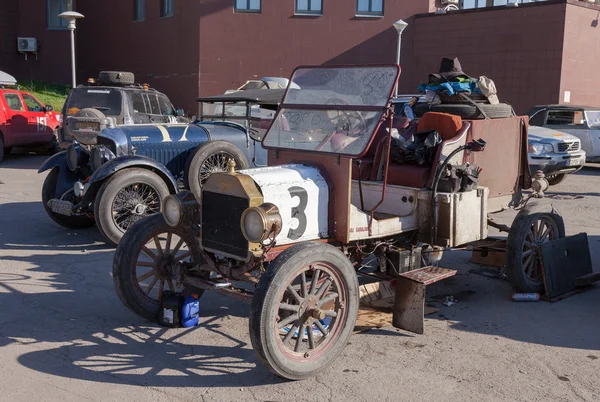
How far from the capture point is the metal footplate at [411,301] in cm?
507

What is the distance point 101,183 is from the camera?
26.2 ft

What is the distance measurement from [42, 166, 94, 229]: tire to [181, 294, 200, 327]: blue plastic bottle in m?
4.09

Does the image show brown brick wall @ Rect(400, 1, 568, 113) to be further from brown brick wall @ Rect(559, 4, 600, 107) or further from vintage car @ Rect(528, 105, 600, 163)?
vintage car @ Rect(528, 105, 600, 163)

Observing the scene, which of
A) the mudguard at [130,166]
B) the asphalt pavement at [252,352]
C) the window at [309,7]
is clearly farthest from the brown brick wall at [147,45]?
the asphalt pavement at [252,352]

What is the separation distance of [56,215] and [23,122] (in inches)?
350

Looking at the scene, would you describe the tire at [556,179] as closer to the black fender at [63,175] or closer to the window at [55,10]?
the black fender at [63,175]

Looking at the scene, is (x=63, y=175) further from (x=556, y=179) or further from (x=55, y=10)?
(x=55, y=10)

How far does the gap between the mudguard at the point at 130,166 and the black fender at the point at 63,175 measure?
106 cm

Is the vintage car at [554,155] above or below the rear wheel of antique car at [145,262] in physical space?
above

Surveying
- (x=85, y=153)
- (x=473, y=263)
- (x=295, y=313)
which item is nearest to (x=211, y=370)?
(x=295, y=313)

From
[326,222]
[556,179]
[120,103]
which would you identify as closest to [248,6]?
[120,103]

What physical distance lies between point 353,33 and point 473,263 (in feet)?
51.8

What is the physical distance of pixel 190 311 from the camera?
5262mm

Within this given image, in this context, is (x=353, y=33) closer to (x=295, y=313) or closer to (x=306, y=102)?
(x=306, y=102)
